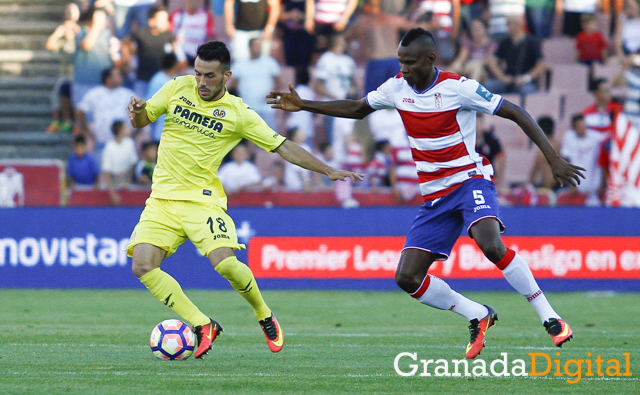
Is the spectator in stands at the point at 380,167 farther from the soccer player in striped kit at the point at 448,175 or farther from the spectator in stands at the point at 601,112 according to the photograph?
the soccer player in striped kit at the point at 448,175

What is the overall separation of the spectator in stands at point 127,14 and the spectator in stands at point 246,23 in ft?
5.42

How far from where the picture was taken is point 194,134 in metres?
7.20

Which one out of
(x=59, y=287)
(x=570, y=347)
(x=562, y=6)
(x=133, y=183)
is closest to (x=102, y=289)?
(x=59, y=287)

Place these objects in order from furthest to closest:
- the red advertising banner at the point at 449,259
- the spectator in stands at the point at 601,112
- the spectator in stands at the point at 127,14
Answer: the spectator in stands at the point at 127,14
the spectator in stands at the point at 601,112
the red advertising banner at the point at 449,259

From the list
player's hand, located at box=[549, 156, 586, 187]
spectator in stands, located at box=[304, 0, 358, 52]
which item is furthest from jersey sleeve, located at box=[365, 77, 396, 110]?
spectator in stands, located at box=[304, 0, 358, 52]

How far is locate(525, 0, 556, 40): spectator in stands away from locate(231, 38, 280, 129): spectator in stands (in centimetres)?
491

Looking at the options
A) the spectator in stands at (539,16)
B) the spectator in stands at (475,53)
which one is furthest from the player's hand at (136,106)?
the spectator in stands at (539,16)

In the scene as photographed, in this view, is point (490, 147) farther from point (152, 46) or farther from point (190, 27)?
point (152, 46)

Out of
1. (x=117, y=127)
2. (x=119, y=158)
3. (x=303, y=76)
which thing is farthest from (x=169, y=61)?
(x=303, y=76)

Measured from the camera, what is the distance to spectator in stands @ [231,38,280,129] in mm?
15453

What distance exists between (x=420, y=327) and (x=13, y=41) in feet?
42.5

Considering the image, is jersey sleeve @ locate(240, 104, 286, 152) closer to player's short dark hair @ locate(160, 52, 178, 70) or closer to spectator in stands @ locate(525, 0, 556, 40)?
player's short dark hair @ locate(160, 52, 178, 70)

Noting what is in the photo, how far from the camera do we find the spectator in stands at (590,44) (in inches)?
647

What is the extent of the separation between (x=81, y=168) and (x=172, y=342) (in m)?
8.66
